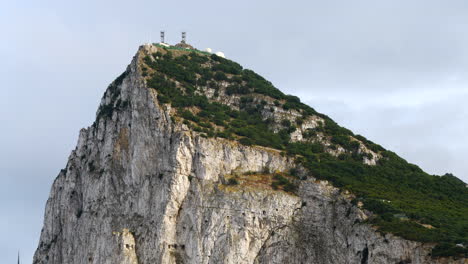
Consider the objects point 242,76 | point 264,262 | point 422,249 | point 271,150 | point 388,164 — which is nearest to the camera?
point 422,249

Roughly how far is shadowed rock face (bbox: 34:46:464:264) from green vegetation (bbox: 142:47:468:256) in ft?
7.21

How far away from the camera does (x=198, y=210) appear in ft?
401

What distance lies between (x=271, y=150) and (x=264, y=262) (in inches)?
744

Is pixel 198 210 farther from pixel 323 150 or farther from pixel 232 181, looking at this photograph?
pixel 323 150

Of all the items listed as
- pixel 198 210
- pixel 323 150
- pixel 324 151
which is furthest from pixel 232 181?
pixel 324 151

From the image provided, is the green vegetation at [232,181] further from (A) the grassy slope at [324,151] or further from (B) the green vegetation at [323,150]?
(A) the grassy slope at [324,151]

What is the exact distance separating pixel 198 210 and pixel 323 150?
89.6 ft

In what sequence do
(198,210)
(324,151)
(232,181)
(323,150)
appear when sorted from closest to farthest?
1. (198,210)
2. (232,181)
3. (323,150)
4. (324,151)

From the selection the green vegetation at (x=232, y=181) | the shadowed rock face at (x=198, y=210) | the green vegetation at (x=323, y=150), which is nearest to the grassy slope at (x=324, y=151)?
the green vegetation at (x=323, y=150)

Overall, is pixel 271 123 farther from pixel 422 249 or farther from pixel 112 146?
pixel 422 249

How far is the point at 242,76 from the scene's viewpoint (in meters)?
160

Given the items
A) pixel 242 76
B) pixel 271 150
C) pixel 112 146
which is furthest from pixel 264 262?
pixel 242 76

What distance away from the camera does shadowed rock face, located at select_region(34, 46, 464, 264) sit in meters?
119

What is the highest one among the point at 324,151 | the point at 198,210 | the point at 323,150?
the point at 323,150
